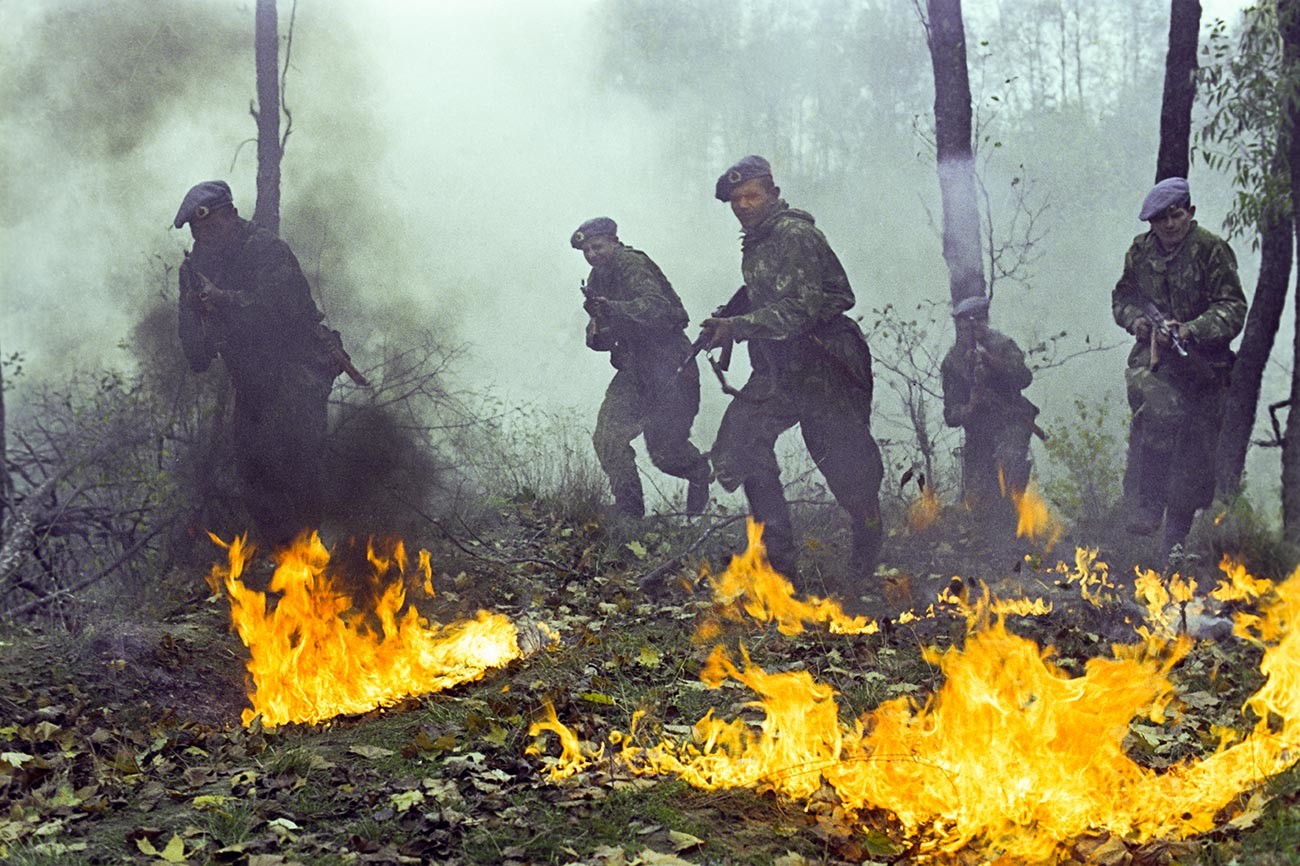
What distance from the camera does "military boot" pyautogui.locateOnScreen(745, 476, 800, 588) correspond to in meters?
8.41

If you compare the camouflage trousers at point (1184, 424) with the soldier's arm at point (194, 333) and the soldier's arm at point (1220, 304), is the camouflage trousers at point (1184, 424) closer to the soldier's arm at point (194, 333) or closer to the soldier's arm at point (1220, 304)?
the soldier's arm at point (1220, 304)

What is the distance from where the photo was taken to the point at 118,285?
13969 millimetres

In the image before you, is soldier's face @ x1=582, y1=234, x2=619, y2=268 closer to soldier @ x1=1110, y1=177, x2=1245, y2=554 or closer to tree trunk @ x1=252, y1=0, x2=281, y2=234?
tree trunk @ x1=252, y1=0, x2=281, y2=234

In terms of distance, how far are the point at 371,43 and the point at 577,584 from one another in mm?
17392

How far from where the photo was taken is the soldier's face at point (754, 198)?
8492 mm

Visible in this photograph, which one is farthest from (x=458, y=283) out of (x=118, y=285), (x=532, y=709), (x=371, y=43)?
(x=532, y=709)

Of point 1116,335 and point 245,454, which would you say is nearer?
point 245,454

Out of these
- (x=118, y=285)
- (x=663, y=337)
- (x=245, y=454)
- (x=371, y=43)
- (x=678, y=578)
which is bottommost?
(x=678, y=578)

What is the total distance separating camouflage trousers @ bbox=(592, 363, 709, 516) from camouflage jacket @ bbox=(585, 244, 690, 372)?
130mm

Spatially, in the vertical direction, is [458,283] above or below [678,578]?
above

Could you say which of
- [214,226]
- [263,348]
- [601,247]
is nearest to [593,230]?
[601,247]

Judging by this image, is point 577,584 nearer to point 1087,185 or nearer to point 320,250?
point 320,250

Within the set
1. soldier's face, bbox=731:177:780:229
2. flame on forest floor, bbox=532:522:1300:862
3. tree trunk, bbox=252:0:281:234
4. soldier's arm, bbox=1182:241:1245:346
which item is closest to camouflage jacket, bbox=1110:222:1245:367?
soldier's arm, bbox=1182:241:1245:346

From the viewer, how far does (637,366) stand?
400 inches
